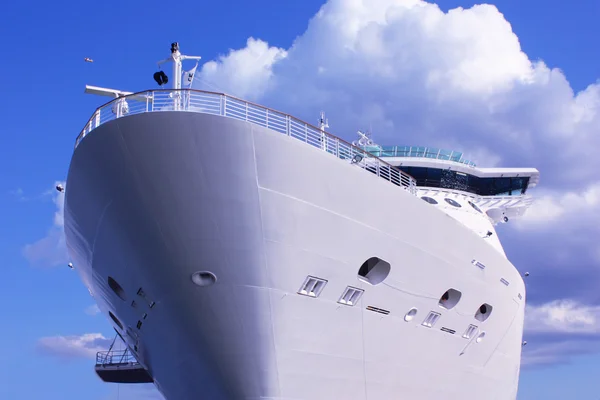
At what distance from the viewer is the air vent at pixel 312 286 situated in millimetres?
11617

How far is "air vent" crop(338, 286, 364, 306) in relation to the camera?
12.1 meters

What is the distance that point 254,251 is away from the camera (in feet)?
36.8

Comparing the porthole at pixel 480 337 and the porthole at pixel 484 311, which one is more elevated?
the porthole at pixel 484 311

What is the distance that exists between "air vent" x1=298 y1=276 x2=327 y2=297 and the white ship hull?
0.10 metres

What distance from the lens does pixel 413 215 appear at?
13.0 meters

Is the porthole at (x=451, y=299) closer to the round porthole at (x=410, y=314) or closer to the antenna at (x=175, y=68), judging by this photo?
the round porthole at (x=410, y=314)

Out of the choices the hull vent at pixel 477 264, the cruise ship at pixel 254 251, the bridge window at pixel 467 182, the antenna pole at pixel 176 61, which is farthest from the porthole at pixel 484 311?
the antenna pole at pixel 176 61

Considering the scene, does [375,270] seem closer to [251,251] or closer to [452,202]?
[251,251]

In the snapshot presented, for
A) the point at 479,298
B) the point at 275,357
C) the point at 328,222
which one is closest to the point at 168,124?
the point at 328,222

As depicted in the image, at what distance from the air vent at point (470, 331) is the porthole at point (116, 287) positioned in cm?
808

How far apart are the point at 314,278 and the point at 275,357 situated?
1592 millimetres

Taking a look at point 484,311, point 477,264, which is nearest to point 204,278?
point 477,264

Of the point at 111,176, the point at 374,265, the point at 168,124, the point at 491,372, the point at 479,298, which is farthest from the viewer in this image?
the point at 491,372

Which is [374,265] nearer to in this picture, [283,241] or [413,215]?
[413,215]
